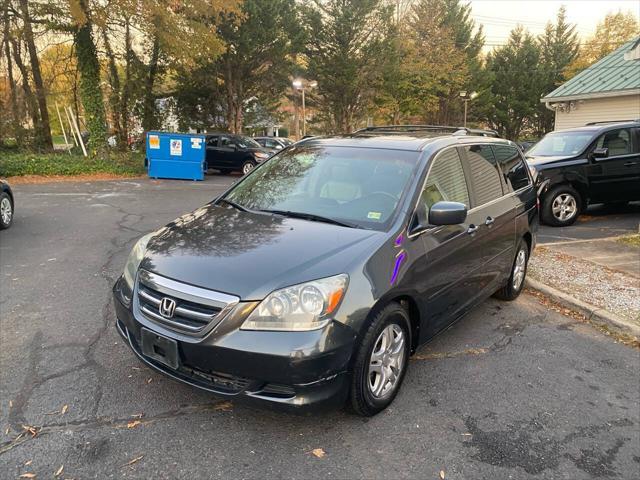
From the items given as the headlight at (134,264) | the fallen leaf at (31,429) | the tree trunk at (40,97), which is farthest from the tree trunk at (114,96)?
the fallen leaf at (31,429)

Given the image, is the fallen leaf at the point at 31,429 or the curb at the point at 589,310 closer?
the fallen leaf at the point at 31,429

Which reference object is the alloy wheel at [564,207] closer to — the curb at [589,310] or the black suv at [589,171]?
the black suv at [589,171]

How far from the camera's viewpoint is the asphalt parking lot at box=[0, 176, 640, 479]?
259cm

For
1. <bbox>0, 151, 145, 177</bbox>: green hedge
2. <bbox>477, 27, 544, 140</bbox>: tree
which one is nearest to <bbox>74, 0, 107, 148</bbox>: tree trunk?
<bbox>0, 151, 145, 177</bbox>: green hedge

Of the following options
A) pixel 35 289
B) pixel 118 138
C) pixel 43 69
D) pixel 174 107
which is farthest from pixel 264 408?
pixel 174 107

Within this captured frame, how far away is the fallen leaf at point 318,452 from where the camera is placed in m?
2.66

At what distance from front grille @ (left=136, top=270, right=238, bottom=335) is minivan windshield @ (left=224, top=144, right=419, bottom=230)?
1.04 metres

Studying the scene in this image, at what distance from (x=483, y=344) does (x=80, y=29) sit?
19.1 metres

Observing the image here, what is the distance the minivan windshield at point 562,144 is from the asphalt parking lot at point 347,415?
5843mm

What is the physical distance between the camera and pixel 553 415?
314 cm

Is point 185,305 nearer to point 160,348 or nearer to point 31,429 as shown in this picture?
point 160,348

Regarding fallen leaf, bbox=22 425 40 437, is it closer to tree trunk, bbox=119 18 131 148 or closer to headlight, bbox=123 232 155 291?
headlight, bbox=123 232 155 291

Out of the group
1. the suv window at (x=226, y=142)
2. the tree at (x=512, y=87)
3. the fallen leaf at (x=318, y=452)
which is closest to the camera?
the fallen leaf at (x=318, y=452)

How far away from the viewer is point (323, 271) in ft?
8.85
